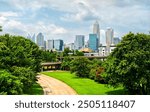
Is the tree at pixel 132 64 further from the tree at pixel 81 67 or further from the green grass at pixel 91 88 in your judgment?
the tree at pixel 81 67

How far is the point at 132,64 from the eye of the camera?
3803 centimetres

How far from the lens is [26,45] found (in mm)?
51250

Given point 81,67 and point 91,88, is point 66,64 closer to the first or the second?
point 81,67

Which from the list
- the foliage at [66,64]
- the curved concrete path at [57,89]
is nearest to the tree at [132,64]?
the curved concrete path at [57,89]

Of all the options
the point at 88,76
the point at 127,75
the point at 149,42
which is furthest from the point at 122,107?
the point at 88,76

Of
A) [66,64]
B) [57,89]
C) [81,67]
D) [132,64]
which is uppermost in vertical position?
[132,64]

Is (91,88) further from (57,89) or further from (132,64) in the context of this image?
Result: (132,64)

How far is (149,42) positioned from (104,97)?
3602 cm

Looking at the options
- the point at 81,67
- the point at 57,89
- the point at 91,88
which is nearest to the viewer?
the point at 57,89

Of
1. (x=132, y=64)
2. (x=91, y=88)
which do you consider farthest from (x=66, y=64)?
Answer: (x=132, y=64)

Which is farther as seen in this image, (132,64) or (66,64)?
(66,64)

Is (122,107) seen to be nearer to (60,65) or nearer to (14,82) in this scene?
(14,82)

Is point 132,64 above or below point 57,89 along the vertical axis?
above

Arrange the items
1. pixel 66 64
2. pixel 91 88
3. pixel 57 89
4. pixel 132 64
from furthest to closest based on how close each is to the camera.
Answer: pixel 66 64
pixel 91 88
pixel 57 89
pixel 132 64
